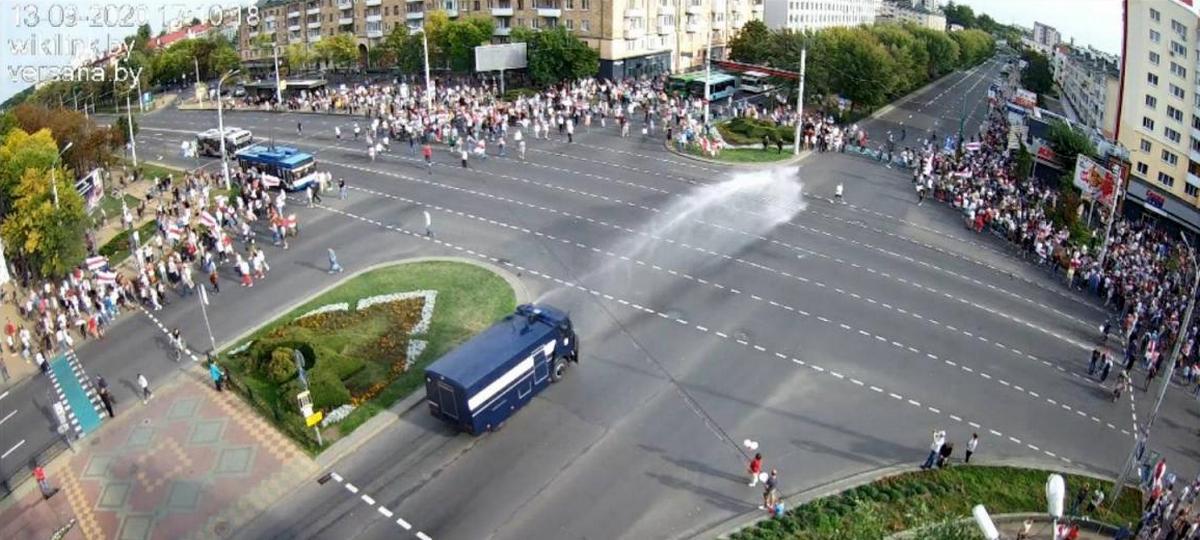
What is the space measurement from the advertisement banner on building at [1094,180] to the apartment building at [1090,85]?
18.5 m

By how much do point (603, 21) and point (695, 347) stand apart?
6539 cm

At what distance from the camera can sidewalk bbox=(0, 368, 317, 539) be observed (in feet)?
74.8

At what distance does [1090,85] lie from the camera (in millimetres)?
90625

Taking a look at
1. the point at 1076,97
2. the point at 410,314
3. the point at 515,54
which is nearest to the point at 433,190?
the point at 410,314

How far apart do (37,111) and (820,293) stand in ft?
176

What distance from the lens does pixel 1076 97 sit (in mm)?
103562

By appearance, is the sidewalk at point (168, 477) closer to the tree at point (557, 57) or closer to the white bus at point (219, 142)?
the white bus at point (219, 142)

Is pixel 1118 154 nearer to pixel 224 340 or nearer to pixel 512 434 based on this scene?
pixel 512 434

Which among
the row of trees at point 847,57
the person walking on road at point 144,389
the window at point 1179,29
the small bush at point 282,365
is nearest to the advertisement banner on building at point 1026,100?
the row of trees at point 847,57

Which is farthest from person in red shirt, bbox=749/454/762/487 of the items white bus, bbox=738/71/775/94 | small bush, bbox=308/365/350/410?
white bus, bbox=738/71/775/94

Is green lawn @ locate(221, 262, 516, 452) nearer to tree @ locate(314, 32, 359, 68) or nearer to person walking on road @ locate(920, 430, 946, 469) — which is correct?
person walking on road @ locate(920, 430, 946, 469)

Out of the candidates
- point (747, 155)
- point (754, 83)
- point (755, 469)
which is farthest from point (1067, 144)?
point (755, 469)

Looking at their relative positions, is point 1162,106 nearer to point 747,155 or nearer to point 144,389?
point 747,155

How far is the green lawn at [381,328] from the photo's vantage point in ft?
87.5
